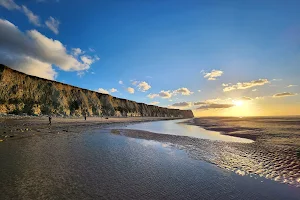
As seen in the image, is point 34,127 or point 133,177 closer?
point 133,177

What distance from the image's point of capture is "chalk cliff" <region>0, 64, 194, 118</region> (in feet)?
200

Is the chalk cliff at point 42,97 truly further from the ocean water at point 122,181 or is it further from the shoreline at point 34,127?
the ocean water at point 122,181

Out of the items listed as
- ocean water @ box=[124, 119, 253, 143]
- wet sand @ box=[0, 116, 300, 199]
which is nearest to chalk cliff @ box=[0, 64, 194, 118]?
ocean water @ box=[124, 119, 253, 143]

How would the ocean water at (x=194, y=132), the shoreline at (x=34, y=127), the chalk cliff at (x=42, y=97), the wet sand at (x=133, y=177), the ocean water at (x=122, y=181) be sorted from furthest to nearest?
the chalk cliff at (x=42, y=97), the ocean water at (x=194, y=132), the shoreline at (x=34, y=127), the wet sand at (x=133, y=177), the ocean water at (x=122, y=181)

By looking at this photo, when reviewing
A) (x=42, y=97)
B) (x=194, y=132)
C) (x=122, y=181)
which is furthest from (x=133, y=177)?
(x=42, y=97)

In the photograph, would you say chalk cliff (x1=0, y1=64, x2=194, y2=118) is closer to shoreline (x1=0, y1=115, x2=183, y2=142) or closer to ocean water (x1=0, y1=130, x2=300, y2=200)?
shoreline (x1=0, y1=115, x2=183, y2=142)

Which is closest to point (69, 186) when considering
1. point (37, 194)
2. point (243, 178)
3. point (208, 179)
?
point (37, 194)

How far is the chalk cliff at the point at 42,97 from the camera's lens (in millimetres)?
61000

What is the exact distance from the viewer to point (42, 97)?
234ft

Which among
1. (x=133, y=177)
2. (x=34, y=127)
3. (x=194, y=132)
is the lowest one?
(x=194, y=132)

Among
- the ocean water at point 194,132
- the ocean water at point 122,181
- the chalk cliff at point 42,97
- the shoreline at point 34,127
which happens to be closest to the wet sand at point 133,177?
the ocean water at point 122,181

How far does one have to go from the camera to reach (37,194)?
228 inches

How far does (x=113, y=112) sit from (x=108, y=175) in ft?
365

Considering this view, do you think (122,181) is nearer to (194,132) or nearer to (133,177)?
(133,177)
